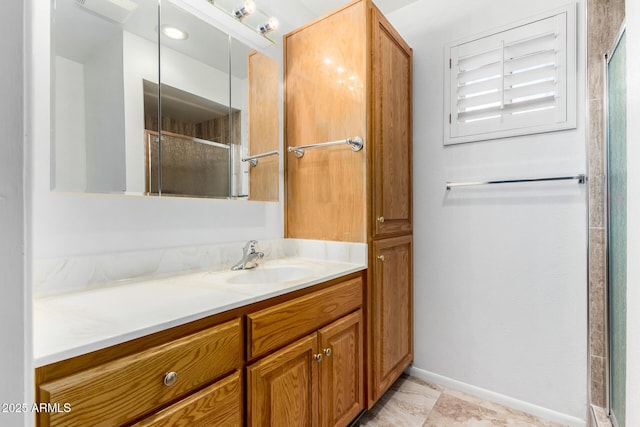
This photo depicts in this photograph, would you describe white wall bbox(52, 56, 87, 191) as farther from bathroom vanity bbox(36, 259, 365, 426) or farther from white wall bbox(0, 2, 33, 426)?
white wall bbox(0, 2, 33, 426)

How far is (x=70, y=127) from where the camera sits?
39.5 inches

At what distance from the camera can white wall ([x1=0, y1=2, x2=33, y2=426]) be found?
336 mm

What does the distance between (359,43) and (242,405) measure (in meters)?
1.57

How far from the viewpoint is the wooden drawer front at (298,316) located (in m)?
0.95

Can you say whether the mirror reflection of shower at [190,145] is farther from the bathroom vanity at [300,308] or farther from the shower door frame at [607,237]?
the shower door frame at [607,237]

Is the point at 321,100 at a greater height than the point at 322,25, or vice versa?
the point at 322,25

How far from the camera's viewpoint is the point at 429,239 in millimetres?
1926

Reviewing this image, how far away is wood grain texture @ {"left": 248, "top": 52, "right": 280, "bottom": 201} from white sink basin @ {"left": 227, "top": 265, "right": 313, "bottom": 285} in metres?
0.39

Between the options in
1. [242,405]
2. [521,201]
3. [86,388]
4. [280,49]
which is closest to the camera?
[86,388]

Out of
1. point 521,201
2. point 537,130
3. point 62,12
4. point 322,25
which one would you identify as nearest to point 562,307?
point 521,201

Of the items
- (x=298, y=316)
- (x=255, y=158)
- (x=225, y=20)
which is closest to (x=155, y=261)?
(x=298, y=316)

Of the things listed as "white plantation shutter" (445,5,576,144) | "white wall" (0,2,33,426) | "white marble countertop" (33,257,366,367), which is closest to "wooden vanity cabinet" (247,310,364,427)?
"white marble countertop" (33,257,366,367)

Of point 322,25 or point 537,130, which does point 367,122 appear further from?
point 537,130

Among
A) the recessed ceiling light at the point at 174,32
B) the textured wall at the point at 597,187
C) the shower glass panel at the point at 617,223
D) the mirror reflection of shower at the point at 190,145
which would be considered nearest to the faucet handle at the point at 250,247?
the mirror reflection of shower at the point at 190,145
